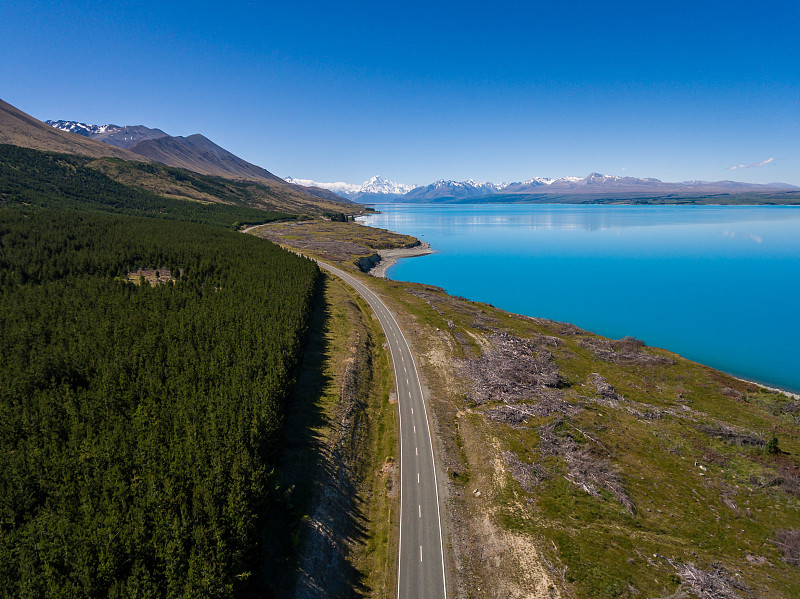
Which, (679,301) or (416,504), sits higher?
(679,301)

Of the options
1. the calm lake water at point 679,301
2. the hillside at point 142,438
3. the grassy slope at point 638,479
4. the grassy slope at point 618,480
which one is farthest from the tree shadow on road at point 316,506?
the calm lake water at point 679,301

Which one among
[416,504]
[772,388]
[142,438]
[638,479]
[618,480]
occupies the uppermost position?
[142,438]

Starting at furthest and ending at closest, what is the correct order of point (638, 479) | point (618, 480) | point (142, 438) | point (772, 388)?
point (772, 388)
point (638, 479)
point (618, 480)
point (142, 438)

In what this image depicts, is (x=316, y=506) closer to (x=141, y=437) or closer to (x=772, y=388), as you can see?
(x=141, y=437)

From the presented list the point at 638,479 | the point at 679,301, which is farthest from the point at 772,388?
the point at 679,301

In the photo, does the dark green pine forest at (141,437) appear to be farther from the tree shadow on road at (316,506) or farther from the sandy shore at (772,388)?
the sandy shore at (772,388)

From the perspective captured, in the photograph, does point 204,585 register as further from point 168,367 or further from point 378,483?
point 168,367

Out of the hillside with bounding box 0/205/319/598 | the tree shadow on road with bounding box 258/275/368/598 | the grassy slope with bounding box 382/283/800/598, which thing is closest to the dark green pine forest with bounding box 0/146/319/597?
the hillside with bounding box 0/205/319/598
